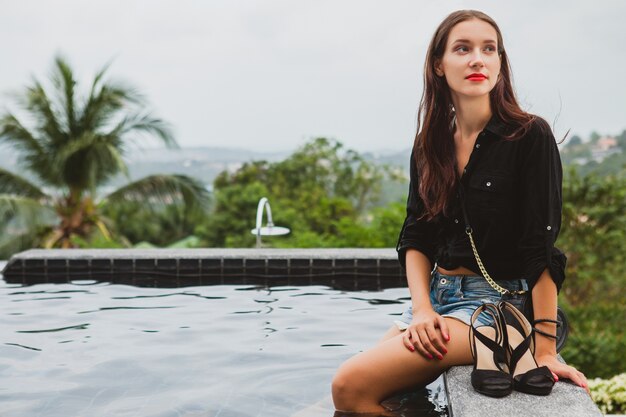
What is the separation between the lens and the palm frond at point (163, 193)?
15656 millimetres

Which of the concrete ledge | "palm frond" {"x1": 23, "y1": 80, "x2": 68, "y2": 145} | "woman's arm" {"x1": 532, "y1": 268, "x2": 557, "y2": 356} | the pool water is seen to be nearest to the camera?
the concrete ledge

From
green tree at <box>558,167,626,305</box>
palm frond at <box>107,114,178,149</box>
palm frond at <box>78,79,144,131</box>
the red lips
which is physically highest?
palm frond at <box>78,79,144,131</box>

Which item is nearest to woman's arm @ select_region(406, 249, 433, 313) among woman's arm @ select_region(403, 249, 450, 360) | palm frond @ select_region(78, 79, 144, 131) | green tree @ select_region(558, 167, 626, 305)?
woman's arm @ select_region(403, 249, 450, 360)

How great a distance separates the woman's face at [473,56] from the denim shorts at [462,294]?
608mm

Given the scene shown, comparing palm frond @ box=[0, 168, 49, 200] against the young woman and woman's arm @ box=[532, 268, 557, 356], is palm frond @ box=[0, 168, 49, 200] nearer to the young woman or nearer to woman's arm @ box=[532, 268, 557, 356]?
the young woman

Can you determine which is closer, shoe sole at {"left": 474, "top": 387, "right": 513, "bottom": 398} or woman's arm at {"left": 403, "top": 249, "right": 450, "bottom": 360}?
shoe sole at {"left": 474, "top": 387, "right": 513, "bottom": 398}

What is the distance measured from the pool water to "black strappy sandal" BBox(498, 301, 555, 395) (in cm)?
53

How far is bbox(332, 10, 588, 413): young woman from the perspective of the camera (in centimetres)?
229

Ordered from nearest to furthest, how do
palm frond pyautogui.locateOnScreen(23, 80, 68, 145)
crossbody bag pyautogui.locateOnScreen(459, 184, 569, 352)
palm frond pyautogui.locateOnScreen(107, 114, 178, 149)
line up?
crossbody bag pyautogui.locateOnScreen(459, 184, 569, 352) < palm frond pyautogui.locateOnScreen(23, 80, 68, 145) < palm frond pyautogui.locateOnScreen(107, 114, 178, 149)

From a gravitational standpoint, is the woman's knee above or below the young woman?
below

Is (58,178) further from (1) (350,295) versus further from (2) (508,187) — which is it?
(2) (508,187)

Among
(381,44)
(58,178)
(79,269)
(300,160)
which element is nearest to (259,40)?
(381,44)

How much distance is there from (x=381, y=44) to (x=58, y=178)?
84.5 feet

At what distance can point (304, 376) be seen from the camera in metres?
3.17
